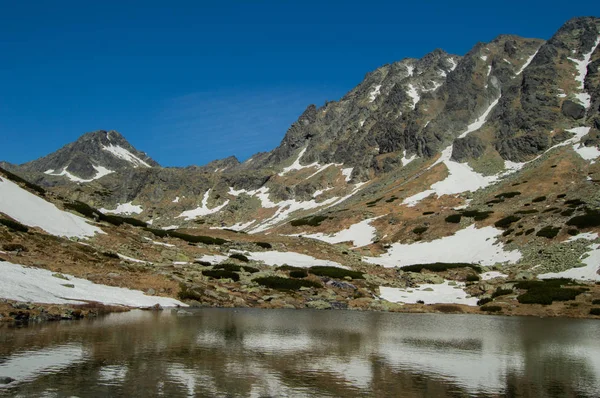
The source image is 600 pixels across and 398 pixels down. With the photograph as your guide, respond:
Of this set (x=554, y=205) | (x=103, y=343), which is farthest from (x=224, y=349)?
(x=554, y=205)

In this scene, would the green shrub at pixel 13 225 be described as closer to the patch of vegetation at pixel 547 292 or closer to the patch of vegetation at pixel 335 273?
the patch of vegetation at pixel 335 273

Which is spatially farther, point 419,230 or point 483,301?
point 419,230

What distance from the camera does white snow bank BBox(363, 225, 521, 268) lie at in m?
67.3

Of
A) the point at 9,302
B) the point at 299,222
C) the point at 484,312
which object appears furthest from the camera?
the point at 299,222

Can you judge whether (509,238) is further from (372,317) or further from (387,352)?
(387,352)

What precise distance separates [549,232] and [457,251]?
45.1 ft

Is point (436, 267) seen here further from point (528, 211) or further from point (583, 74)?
point (583, 74)

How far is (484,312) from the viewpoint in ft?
138

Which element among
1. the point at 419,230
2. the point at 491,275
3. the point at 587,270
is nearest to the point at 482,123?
the point at 419,230

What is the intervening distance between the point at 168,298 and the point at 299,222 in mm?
78815

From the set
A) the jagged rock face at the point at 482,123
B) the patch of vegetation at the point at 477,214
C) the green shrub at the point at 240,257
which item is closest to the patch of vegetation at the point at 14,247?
the green shrub at the point at 240,257

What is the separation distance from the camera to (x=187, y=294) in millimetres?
37438

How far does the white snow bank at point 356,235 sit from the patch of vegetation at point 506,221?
22.9 metres

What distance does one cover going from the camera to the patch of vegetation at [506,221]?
76125 millimetres
